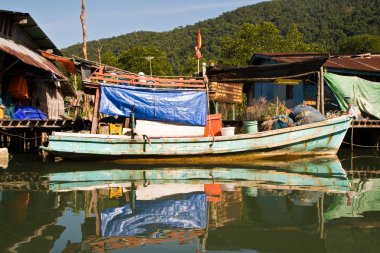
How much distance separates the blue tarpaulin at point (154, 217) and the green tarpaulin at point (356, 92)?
10.6 metres

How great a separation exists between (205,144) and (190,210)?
587 cm

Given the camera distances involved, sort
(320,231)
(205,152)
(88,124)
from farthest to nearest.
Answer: (88,124), (205,152), (320,231)

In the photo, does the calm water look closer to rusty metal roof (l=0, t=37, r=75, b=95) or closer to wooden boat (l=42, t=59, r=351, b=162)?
wooden boat (l=42, t=59, r=351, b=162)

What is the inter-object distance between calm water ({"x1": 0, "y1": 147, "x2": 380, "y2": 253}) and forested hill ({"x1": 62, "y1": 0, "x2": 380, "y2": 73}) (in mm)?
45311

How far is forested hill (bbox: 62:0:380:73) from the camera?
58500 mm

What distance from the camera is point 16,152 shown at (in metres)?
16.3

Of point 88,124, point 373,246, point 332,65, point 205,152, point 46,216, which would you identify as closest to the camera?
point 373,246

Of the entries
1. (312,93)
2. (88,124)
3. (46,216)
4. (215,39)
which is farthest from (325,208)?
(215,39)

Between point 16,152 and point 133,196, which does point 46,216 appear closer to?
point 133,196

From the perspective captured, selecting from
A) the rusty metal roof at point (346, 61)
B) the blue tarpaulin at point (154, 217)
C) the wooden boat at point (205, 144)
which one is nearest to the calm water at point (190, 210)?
the blue tarpaulin at point (154, 217)

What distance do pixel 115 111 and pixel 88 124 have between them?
9.64ft

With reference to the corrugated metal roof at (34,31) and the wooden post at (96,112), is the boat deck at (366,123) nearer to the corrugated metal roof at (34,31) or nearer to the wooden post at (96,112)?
the wooden post at (96,112)

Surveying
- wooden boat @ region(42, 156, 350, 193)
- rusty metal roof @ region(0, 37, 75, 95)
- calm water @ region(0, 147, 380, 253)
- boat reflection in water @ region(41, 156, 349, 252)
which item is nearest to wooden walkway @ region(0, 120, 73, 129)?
rusty metal roof @ region(0, 37, 75, 95)

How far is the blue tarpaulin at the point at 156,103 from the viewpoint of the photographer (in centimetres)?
1248
